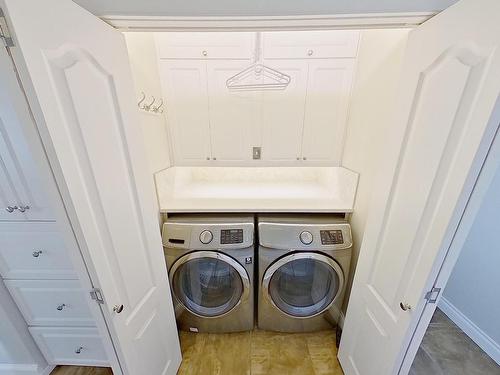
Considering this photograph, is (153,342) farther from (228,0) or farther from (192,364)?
(228,0)

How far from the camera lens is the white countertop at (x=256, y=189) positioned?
1557mm

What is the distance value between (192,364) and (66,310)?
0.91 metres

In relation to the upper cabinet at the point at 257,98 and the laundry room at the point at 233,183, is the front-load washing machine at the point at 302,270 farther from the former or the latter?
the upper cabinet at the point at 257,98

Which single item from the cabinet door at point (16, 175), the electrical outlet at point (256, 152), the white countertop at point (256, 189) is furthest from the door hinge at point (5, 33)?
the electrical outlet at point (256, 152)

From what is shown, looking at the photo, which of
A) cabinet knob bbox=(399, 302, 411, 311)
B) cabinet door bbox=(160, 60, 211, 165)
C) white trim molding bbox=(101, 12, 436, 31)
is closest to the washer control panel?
cabinet knob bbox=(399, 302, 411, 311)

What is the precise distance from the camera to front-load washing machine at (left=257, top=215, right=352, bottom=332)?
1417 millimetres

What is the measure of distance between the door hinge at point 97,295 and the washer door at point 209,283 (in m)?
0.67

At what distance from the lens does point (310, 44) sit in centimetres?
152

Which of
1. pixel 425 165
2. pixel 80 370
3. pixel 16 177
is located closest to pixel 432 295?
pixel 425 165

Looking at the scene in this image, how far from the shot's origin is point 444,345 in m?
1.59

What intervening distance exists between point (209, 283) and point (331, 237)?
0.95m

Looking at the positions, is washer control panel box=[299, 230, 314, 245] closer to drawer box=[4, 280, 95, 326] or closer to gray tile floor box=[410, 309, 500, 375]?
gray tile floor box=[410, 309, 500, 375]

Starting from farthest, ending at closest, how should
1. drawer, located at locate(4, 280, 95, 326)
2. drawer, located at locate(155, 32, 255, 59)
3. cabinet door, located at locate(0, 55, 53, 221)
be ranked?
1. drawer, located at locate(155, 32, 255, 59)
2. drawer, located at locate(4, 280, 95, 326)
3. cabinet door, located at locate(0, 55, 53, 221)

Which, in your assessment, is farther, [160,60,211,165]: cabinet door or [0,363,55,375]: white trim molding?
[160,60,211,165]: cabinet door
